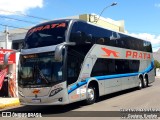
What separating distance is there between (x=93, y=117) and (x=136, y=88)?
42.2ft

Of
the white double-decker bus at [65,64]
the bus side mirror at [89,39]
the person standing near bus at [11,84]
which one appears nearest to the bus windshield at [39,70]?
the white double-decker bus at [65,64]

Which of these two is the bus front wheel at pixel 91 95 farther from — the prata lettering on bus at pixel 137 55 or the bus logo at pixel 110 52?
the prata lettering on bus at pixel 137 55

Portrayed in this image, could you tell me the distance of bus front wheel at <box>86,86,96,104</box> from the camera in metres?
14.5

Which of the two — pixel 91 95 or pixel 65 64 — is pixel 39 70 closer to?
pixel 65 64

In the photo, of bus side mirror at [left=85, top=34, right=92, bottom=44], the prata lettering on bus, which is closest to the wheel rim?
bus side mirror at [left=85, top=34, right=92, bottom=44]

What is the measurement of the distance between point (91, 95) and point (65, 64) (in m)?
3.06

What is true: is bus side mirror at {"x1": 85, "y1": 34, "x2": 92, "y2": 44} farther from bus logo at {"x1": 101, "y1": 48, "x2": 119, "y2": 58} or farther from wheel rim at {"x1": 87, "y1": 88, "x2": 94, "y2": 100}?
wheel rim at {"x1": 87, "y1": 88, "x2": 94, "y2": 100}

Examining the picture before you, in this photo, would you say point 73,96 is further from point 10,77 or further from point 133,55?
point 133,55

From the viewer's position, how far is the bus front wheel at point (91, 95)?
14463 millimetres

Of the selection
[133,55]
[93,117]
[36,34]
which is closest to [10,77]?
[36,34]

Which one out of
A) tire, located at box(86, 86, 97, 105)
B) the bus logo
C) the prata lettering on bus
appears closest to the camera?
tire, located at box(86, 86, 97, 105)

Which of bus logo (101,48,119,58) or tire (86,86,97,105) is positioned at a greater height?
bus logo (101,48,119,58)

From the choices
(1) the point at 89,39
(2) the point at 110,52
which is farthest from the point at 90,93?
(2) the point at 110,52

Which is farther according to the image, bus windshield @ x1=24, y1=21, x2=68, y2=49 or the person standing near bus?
the person standing near bus
